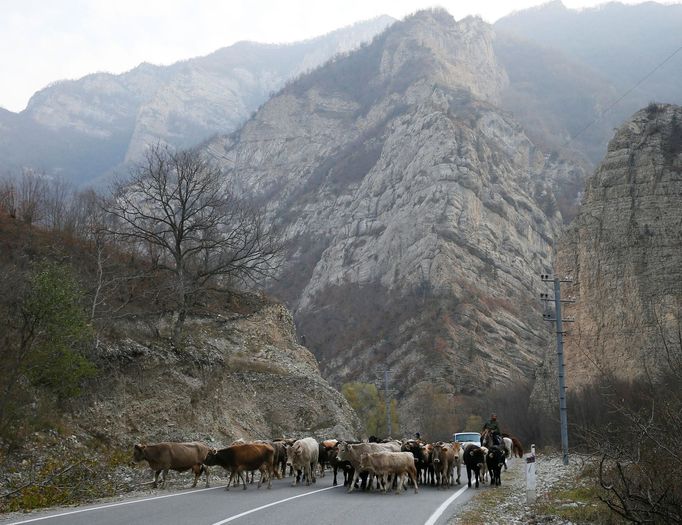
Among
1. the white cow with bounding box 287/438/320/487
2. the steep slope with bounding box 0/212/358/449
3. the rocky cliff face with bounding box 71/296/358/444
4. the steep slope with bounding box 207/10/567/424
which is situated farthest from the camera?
the steep slope with bounding box 207/10/567/424

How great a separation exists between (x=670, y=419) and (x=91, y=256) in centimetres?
3268

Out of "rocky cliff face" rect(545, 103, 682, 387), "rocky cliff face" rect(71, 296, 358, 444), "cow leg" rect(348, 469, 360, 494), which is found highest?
"rocky cliff face" rect(545, 103, 682, 387)

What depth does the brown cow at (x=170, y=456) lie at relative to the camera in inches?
734

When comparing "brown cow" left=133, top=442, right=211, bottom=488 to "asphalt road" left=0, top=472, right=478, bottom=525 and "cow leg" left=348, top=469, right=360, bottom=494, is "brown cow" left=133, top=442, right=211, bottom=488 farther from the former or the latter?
"cow leg" left=348, top=469, right=360, bottom=494

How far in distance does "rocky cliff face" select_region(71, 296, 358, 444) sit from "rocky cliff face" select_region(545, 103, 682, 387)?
1070 inches

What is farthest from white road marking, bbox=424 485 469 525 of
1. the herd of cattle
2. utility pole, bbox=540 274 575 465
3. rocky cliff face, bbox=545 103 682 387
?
rocky cliff face, bbox=545 103 682 387

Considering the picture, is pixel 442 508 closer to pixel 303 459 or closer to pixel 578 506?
pixel 578 506

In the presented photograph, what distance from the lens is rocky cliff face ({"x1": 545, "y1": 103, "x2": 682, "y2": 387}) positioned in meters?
57.3

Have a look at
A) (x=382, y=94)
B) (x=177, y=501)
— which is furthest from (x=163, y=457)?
(x=382, y=94)

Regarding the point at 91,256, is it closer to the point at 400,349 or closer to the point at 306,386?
the point at 306,386

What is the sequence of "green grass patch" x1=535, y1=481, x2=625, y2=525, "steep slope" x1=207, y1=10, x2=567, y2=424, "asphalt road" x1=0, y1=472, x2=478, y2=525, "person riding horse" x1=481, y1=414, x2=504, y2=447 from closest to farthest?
"green grass patch" x1=535, y1=481, x2=625, y2=525, "asphalt road" x1=0, y1=472, x2=478, y2=525, "person riding horse" x1=481, y1=414, x2=504, y2=447, "steep slope" x1=207, y1=10, x2=567, y2=424

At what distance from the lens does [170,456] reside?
1911 cm

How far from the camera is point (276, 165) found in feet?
625

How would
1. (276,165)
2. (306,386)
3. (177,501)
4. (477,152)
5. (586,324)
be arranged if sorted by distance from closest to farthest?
1. (177,501)
2. (306,386)
3. (586,324)
4. (477,152)
5. (276,165)
